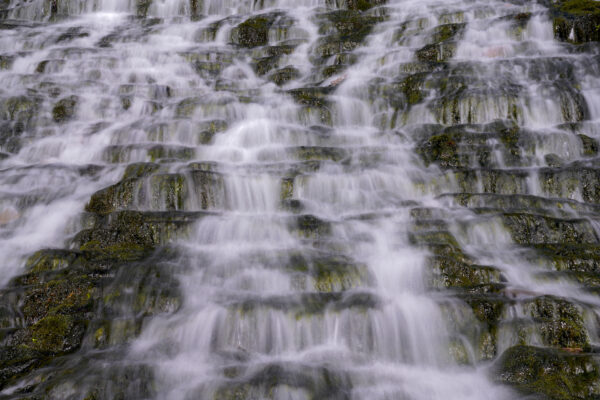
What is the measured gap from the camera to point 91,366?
14.0 feet

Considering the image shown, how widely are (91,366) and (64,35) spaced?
1483cm

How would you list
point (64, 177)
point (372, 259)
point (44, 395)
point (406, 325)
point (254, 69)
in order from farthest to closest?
point (254, 69), point (64, 177), point (372, 259), point (406, 325), point (44, 395)

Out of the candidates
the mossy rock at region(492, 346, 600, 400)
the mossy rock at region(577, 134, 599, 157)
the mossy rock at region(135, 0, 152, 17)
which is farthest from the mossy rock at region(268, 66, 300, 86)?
the mossy rock at region(135, 0, 152, 17)

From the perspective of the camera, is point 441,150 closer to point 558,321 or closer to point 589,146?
point 589,146

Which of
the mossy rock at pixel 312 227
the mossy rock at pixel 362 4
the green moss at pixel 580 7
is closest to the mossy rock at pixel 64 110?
the mossy rock at pixel 312 227

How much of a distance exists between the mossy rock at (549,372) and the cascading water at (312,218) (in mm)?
25

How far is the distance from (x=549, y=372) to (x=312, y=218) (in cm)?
350

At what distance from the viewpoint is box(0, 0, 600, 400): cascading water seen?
171 inches

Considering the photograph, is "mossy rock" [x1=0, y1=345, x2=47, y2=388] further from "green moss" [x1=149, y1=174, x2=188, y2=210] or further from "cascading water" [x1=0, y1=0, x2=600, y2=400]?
"green moss" [x1=149, y1=174, x2=188, y2=210]

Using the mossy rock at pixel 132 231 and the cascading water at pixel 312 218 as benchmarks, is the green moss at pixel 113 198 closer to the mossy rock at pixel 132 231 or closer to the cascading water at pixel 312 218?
the cascading water at pixel 312 218

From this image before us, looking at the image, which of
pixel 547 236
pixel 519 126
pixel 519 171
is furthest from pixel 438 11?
pixel 547 236

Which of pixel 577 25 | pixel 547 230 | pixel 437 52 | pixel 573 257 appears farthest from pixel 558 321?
pixel 577 25

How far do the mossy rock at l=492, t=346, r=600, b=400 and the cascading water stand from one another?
2 centimetres

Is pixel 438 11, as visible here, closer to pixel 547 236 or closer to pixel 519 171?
pixel 519 171
